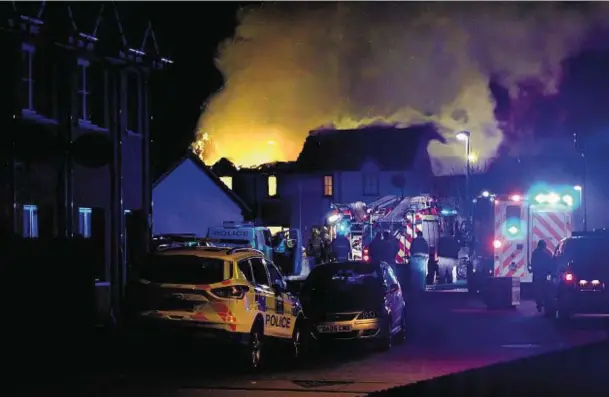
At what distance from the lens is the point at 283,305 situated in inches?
619

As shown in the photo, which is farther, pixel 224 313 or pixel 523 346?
pixel 523 346

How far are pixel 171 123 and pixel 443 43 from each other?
16.1 metres

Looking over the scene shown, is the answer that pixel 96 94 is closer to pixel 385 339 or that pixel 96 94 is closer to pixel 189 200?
pixel 385 339

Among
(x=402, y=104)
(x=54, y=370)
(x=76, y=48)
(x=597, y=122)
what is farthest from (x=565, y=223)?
(x=402, y=104)

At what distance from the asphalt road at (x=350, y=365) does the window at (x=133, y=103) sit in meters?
9.26

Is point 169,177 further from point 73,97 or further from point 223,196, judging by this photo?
point 73,97

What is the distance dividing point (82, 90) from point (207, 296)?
1065 cm

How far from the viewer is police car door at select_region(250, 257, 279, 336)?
14.8 metres

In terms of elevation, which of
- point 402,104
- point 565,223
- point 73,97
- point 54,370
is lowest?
point 54,370

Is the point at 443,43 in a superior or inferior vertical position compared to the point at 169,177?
superior

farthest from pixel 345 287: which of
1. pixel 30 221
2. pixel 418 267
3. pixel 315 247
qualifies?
pixel 315 247

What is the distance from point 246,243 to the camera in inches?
1165

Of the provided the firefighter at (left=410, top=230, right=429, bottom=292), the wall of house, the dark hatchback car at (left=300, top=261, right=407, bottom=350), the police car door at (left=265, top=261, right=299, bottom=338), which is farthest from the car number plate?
the wall of house

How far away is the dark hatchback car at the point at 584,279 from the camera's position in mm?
19766
